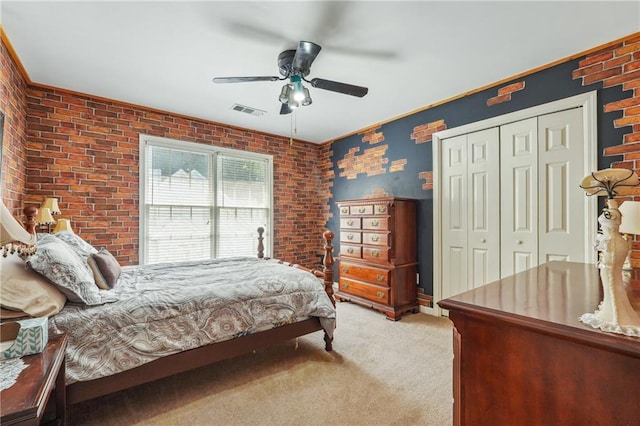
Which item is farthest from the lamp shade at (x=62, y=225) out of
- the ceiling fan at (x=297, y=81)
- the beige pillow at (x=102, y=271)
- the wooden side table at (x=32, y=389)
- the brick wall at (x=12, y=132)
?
the ceiling fan at (x=297, y=81)

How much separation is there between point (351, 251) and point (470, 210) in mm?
1586

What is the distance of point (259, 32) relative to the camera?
7.14ft

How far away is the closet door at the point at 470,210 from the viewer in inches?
121

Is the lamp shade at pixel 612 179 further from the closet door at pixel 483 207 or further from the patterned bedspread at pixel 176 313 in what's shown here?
the closet door at pixel 483 207

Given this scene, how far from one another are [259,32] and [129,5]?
33.7 inches

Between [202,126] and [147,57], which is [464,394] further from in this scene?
[202,126]

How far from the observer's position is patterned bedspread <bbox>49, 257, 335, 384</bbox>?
1607mm

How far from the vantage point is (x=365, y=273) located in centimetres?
377

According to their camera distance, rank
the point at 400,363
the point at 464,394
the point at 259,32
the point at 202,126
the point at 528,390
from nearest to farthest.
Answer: the point at 528,390 < the point at 464,394 < the point at 259,32 < the point at 400,363 < the point at 202,126

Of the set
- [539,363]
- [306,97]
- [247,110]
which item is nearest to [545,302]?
[539,363]

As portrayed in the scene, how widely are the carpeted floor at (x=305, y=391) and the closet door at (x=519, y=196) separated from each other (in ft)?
3.74

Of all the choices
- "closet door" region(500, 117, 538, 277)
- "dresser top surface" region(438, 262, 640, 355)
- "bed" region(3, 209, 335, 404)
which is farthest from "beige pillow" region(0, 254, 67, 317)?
"closet door" region(500, 117, 538, 277)

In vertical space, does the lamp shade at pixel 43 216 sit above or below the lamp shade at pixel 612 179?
below

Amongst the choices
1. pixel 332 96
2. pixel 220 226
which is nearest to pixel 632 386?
pixel 332 96
